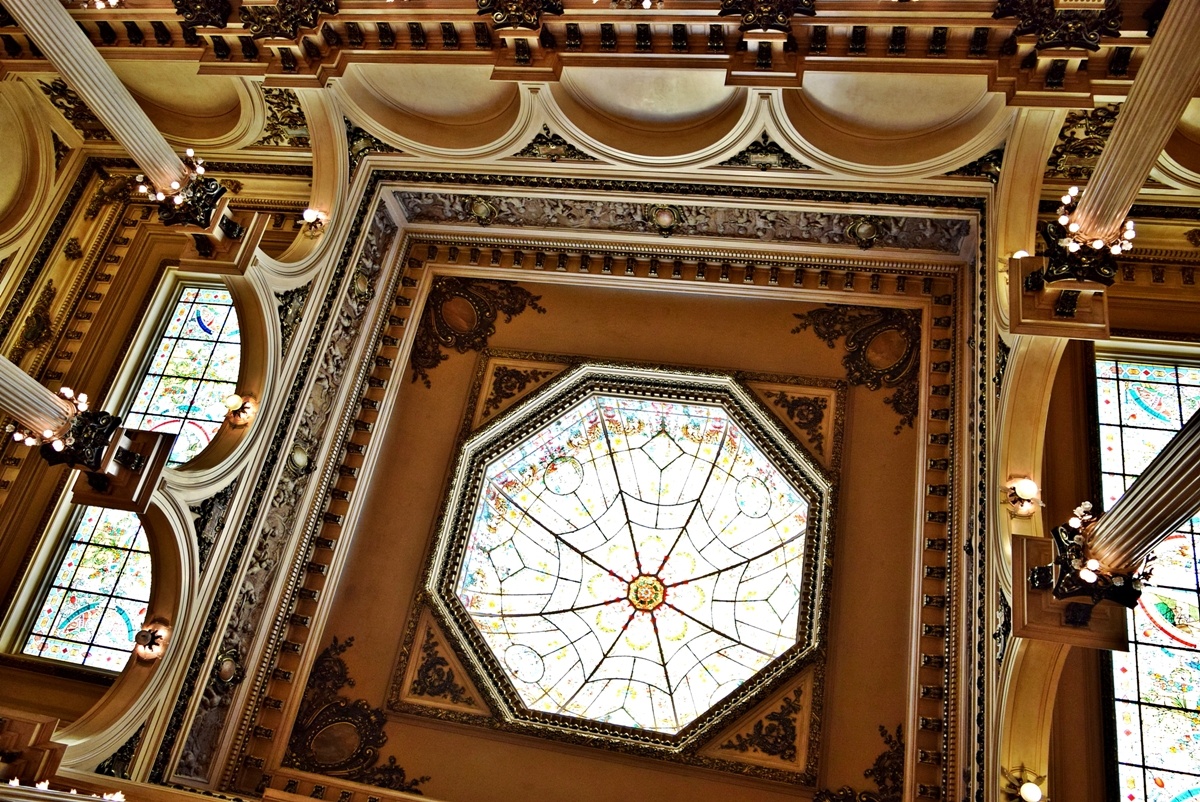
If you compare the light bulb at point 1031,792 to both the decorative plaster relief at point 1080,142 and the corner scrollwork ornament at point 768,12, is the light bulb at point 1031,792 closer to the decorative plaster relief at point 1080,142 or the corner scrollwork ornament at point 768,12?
the decorative plaster relief at point 1080,142

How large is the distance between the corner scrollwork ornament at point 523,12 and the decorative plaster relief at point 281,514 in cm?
287

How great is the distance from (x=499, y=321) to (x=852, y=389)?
12.7 ft

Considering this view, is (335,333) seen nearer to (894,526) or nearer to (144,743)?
(144,743)

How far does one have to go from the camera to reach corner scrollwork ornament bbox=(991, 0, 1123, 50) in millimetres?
6641

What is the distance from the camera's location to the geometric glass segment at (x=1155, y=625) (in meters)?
7.15

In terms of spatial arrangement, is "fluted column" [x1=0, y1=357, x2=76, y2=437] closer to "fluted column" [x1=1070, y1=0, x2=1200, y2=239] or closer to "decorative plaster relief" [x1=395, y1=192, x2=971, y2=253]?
"decorative plaster relief" [x1=395, y1=192, x2=971, y2=253]

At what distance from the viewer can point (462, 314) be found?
33.6ft

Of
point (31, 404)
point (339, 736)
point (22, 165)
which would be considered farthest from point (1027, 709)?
point (22, 165)

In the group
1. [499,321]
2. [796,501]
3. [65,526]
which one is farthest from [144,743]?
[796,501]

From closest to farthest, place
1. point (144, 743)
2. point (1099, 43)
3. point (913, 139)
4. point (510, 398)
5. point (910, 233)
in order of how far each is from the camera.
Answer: point (1099, 43) < point (144, 743) < point (913, 139) < point (910, 233) < point (510, 398)

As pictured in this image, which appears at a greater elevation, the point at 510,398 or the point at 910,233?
the point at 910,233

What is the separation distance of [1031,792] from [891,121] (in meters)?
5.62

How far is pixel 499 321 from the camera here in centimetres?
1016

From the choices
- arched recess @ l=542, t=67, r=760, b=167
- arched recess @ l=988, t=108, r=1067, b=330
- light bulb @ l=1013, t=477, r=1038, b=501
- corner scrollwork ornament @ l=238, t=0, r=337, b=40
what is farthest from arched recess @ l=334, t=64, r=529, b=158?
light bulb @ l=1013, t=477, r=1038, b=501
